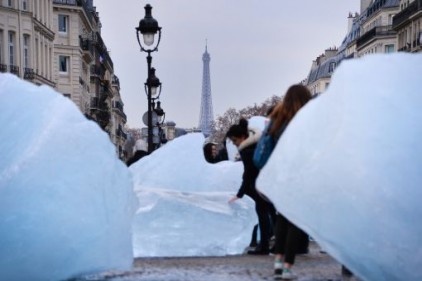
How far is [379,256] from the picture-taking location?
750 centimetres

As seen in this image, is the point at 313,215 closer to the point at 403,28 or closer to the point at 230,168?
the point at 230,168

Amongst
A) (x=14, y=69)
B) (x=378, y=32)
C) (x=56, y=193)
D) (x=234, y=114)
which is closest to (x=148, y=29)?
(x=56, y=193)

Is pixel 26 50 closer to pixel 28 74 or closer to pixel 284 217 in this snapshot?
pixel 28 74

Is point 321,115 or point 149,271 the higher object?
point 321,115

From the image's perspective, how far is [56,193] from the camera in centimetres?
820

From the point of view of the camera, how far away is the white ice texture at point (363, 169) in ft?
24.2

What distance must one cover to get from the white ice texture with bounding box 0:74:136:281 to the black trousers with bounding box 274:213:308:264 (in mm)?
1496

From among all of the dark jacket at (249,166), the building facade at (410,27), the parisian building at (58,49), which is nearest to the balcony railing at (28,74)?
the parisian building at (58,49)

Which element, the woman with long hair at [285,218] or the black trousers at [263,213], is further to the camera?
the black trousers at [263,213]

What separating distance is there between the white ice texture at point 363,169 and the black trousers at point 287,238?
0.97m

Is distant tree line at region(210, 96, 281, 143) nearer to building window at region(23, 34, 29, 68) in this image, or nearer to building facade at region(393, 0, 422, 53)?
building facade at region(393, 0, 422, 53)

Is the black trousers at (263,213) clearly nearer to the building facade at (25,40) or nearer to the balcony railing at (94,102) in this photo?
the building facade at (25,40)

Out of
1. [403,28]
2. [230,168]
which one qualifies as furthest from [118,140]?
[230,168]

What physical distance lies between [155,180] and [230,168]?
51.6 inches
